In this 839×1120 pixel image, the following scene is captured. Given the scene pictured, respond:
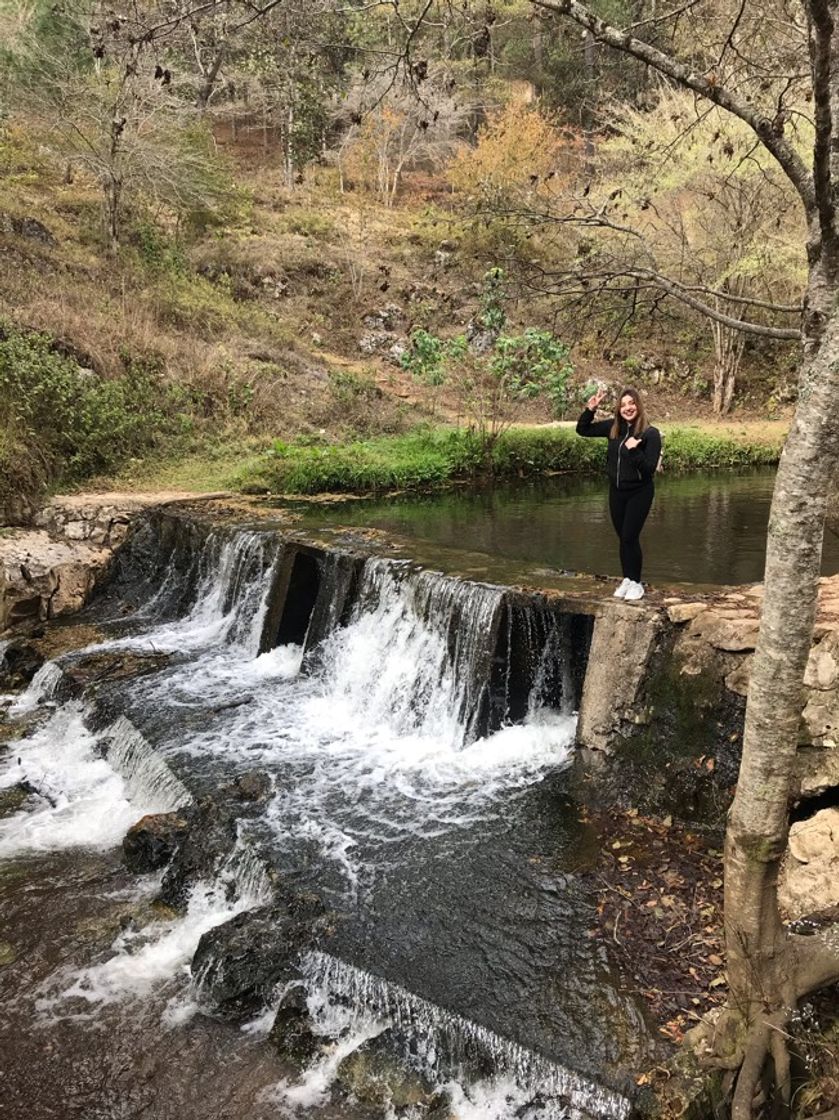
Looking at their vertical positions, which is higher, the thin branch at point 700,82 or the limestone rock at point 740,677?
the thin branch at point 700,82

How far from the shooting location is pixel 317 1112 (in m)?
3.36

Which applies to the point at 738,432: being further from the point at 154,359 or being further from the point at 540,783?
the point at 540,783

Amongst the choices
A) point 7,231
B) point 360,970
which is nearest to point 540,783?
point 360,970

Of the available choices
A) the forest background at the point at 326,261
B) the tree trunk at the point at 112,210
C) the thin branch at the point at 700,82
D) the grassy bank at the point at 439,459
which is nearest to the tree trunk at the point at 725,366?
the forest background at the point at 326,261

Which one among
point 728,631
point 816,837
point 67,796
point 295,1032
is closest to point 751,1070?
point 816,837

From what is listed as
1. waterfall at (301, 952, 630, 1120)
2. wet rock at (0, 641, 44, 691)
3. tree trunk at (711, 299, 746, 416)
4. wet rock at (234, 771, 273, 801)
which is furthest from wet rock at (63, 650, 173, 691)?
tree trunk at (711, 299, 746, 416)

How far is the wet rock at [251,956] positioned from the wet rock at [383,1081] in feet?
1.96

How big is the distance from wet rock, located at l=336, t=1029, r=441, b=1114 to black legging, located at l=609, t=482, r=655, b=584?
3.61 metres

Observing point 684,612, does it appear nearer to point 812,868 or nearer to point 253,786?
point 812,868

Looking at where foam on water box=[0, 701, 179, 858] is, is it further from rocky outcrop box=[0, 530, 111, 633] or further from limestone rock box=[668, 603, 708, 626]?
limestone rock box=[668, 603, 708, 626]

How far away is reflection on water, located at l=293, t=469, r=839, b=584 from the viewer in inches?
338

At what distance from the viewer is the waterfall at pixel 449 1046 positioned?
318 centimetres

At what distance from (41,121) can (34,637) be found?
1740cm

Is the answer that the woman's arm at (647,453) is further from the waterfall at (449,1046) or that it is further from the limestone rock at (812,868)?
the waterfall at (449,1046)
